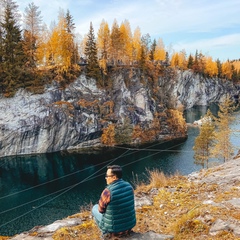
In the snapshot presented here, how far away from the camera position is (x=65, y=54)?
5500cm


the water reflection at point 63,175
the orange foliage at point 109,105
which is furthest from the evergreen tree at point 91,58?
the water reflection at point 63,175

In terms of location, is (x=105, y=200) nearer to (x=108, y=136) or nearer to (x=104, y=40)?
(x=108, y=136)

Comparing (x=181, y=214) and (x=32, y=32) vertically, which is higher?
(x=32, y=32)

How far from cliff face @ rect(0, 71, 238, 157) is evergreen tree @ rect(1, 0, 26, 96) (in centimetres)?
244

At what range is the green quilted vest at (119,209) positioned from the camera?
15.8ft

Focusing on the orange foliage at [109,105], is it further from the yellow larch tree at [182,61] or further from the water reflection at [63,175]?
the yellow larch tree at [182,61]

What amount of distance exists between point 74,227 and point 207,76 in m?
129

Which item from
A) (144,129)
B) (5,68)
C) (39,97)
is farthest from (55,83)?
(144,129)

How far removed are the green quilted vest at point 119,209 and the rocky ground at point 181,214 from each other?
40 centimetres

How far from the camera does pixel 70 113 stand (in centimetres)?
5484

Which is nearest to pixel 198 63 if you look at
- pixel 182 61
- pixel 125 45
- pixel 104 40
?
pixel 182 61

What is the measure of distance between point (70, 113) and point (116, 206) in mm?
51387

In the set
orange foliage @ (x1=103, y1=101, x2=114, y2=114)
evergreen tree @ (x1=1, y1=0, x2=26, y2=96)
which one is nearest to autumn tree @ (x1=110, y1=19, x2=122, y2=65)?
orange foliage @ (x1=103, y1=101, x2=114, y2=114)

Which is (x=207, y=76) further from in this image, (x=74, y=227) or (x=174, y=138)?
(x=74, y=227)
